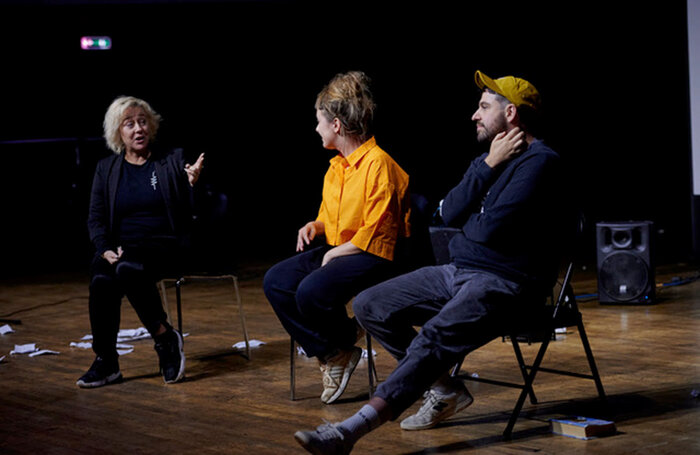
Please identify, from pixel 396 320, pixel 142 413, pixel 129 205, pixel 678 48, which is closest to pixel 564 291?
pixel 396 320

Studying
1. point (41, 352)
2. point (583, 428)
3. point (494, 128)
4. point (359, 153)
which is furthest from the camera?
point (41, 352)

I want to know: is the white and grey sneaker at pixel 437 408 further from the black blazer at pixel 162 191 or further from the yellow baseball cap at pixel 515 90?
the black blazer at pixel 162 191

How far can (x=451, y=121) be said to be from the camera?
30.9 ft

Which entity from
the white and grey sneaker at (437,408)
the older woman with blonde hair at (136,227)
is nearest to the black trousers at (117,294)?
the older woman with blonde hair at (136,227)

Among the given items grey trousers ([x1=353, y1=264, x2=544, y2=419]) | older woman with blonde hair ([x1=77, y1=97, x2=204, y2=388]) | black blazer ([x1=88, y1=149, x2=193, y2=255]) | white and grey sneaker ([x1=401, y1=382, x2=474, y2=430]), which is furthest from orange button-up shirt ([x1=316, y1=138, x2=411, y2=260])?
black blazer ([x1=88, y1=149, x2=193, y2=255])

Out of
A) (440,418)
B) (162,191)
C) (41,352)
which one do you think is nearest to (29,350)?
(41,352)

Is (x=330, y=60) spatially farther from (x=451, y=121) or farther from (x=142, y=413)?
(x=142, y=413)

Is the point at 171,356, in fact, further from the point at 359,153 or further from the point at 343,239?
the point at 359,153

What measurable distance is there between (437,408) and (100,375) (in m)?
1.66

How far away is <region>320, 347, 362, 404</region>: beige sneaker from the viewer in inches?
144

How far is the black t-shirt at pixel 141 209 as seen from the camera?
4367 mm

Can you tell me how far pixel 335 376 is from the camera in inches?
144

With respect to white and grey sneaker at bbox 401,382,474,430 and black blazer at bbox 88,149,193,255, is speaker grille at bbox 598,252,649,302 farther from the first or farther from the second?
white and grey sneaker at bbox 401,382,474,430

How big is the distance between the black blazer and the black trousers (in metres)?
0.16
